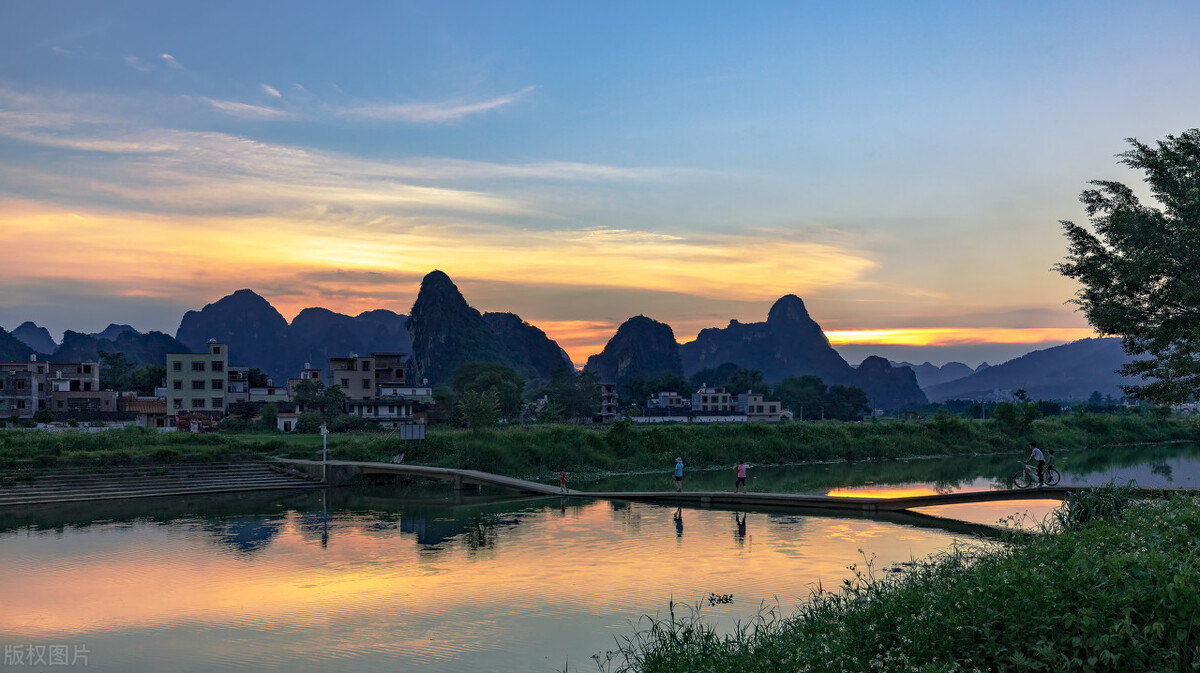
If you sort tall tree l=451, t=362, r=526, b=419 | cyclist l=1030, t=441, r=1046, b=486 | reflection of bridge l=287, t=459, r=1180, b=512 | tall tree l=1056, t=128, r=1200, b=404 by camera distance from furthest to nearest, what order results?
tall tree l=451, t=362, r=526, b=419 < cyclist l=1030, t=441, r=1046, b=486 < reflection of bridge l=287, t=459, r=1180, b=512 < tall tree l=1056, t=128, r=1200, b=404

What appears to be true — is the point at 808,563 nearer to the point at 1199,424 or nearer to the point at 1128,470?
the point at 1128,470

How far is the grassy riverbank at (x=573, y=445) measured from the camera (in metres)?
40.1

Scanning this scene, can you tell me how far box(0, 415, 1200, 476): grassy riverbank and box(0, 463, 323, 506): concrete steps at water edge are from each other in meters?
1.50

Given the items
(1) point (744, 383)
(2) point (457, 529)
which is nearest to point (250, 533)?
(2) point (457, 529)

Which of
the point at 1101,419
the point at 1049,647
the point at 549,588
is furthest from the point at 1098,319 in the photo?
the point at 1101,419

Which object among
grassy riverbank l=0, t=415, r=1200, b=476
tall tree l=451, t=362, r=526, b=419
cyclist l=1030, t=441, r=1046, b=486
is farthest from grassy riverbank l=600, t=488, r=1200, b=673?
tall tree l=451, t=362, r=526, b=419

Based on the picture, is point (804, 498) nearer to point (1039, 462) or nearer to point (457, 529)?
point (1039, 462)

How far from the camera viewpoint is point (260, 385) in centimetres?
10138

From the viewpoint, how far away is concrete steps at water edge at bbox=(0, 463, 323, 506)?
108ft

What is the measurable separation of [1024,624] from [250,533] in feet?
76.5

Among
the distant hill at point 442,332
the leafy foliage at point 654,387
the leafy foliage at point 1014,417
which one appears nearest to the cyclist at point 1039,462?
the leafy foliage at point 1014,417

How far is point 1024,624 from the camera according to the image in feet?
26.8

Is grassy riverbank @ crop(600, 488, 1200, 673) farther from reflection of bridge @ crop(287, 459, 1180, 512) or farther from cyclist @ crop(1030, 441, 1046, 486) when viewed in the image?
cyclist @ crop(1030, 441, 1046, 486)

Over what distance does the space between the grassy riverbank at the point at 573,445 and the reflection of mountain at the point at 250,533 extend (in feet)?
44.5
